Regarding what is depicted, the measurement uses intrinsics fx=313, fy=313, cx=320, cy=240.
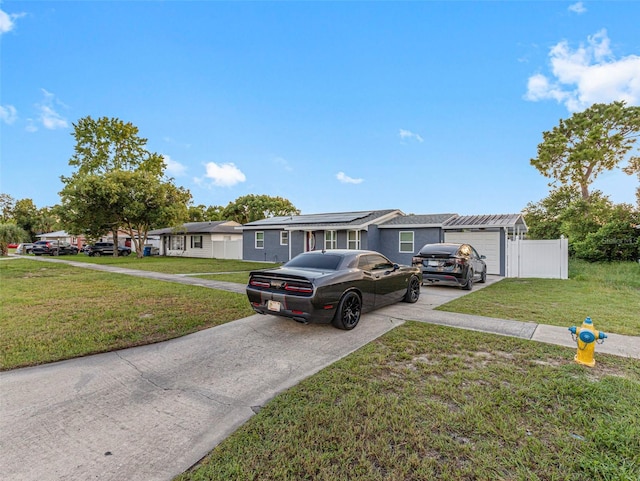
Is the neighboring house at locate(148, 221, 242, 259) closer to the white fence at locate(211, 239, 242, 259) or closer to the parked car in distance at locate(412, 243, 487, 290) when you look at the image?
the white fence at locate(211, 239, 242, 259)

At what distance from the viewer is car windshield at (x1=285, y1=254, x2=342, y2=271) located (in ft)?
20.0

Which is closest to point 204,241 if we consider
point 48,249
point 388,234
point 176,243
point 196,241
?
point 196,241

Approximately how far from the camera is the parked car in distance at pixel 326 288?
519 centimetres

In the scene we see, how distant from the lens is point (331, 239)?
1950cm

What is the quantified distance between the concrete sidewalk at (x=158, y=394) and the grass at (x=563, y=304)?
81 cm

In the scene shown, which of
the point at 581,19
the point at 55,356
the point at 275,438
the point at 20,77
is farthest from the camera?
the point at 20,77

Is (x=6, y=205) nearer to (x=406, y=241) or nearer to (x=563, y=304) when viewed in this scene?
(x=406, y=241)

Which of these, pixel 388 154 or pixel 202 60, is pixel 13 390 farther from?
pixel 388 154

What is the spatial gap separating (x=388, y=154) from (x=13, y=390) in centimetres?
2001

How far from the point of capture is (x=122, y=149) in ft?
122

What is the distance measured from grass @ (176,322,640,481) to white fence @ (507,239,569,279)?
11264 mm

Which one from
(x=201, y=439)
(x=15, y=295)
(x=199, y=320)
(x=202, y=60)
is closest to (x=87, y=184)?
(x=202, y=60)

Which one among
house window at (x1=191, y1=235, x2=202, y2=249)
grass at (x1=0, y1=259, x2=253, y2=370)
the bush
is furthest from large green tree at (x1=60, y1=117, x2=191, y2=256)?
the bush

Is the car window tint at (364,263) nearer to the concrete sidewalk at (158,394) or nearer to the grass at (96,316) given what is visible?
the concrete sidewalk at (158,394)
